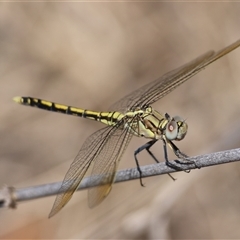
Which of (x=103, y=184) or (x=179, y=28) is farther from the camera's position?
(x=179, y=28)

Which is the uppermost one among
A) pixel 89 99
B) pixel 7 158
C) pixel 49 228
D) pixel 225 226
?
pixel 89 99

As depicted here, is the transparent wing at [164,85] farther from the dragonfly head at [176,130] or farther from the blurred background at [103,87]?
the blurred background at [103,87]

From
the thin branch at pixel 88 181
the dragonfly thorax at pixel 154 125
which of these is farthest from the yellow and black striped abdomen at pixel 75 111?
the thin branch at pixel 88 181

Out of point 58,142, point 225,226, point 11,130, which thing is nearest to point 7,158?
point 11,130

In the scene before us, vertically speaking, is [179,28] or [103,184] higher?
[179,28]

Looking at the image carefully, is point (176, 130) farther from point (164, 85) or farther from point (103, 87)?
point (103, 87)

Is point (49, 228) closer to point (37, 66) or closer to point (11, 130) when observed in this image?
Answer: point (11, 130)

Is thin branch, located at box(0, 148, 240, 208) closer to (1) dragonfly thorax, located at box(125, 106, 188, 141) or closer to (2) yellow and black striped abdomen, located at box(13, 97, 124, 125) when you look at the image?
(1) dragonfly thorax, located at box(125, 106, 188, 141)

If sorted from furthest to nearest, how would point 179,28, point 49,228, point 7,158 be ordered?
point 179,28, point 7,158, point 49,228
